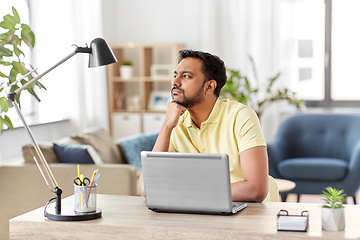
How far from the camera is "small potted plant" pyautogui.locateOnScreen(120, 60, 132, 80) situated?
5730mm

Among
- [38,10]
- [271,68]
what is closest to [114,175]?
[38,10]

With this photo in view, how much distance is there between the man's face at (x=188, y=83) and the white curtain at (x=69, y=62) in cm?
299

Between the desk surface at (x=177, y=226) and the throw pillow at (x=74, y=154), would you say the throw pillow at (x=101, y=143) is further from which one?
the desk surface at (x=177, y=226)

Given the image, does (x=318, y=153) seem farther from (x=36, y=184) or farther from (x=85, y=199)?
(x=85, y=199)

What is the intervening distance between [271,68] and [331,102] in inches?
33.3

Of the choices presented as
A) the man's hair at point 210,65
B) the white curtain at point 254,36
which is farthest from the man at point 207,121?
the white curtain at point 254,36

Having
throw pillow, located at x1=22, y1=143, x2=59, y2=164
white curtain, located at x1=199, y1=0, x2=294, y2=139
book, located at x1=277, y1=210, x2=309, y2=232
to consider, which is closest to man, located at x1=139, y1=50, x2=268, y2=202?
book, located at x1=277, y1=210, x2=309, y2=232

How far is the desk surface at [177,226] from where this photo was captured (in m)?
1.36

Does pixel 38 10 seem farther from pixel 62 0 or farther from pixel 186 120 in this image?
pixel 186 120

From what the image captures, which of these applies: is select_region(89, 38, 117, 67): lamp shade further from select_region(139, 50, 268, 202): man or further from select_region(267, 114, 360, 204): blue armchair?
select_region(267, 114, 360, 204): blue armchair

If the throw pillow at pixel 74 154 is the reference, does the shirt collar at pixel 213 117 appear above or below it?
above

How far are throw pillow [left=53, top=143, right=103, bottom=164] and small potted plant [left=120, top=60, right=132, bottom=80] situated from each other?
2.43m

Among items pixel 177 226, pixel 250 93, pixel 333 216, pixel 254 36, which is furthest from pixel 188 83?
pixel 254 36

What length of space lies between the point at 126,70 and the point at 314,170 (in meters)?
2.59
